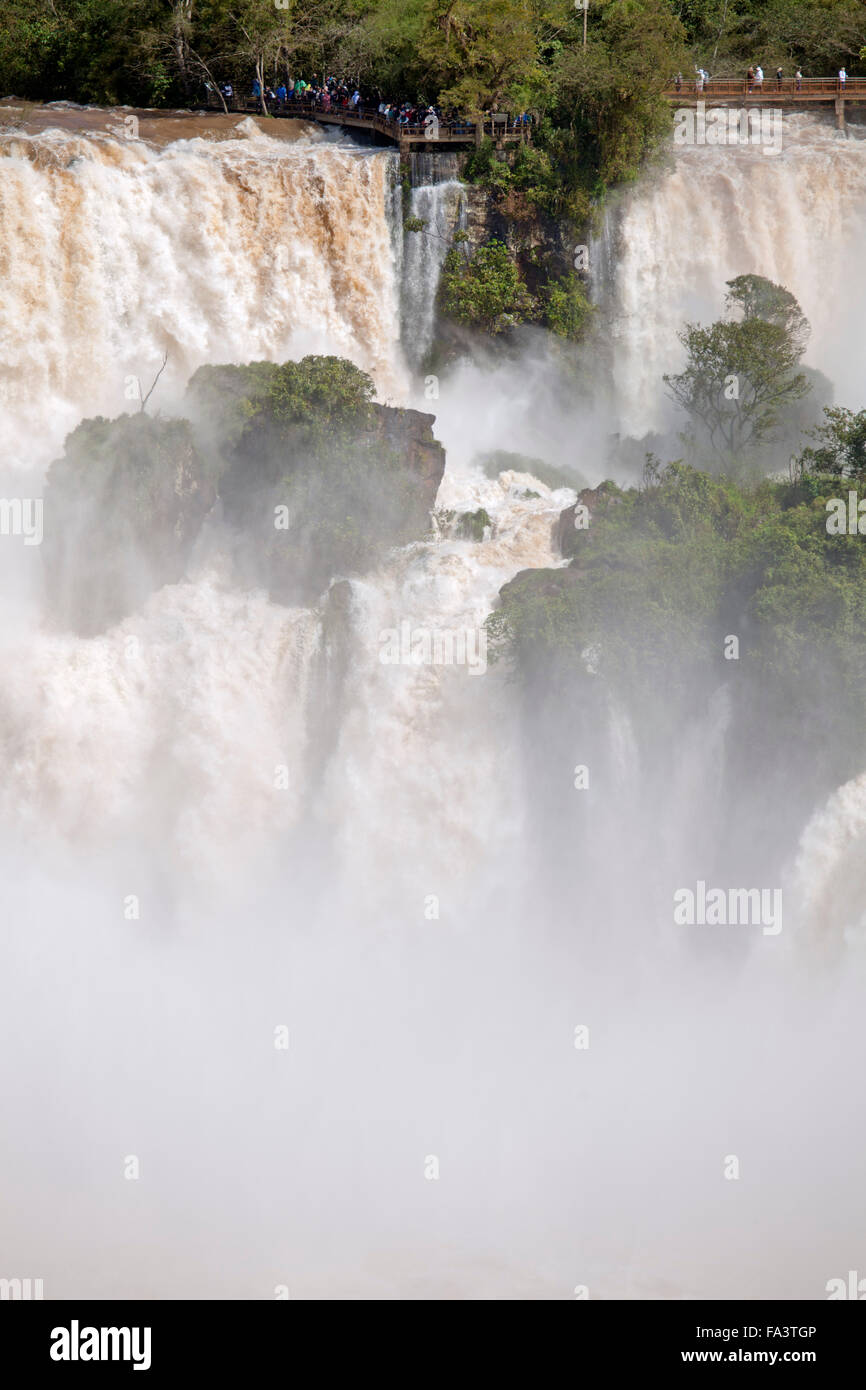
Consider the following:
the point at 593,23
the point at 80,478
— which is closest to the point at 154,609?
the point at 80,478

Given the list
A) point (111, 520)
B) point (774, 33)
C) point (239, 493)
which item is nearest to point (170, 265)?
point (239, 493)

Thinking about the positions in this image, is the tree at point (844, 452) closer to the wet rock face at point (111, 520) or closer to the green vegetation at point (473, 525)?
the green vegetation at point (473, 525)

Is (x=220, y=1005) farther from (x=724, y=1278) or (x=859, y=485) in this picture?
(x=859, y=485)

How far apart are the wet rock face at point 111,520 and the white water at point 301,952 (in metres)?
0.61

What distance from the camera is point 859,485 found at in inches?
1033

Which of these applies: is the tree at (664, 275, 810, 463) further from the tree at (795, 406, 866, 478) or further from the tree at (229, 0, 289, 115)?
the tree at (229, 0, 289, 115)

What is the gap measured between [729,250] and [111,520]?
1679 centimetres

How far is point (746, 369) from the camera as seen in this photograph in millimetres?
30609

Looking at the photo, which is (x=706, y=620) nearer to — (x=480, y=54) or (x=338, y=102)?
(x=480, y=54)

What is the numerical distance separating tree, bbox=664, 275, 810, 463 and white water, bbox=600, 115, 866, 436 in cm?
108

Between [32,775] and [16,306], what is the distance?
9985 millimetres

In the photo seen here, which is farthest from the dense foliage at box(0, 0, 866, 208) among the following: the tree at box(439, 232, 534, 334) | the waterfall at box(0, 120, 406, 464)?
the waterfall at box(0, 120, 406, 464)

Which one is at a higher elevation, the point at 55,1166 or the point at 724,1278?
the point at 55,1166

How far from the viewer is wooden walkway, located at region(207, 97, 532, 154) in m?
32.5
